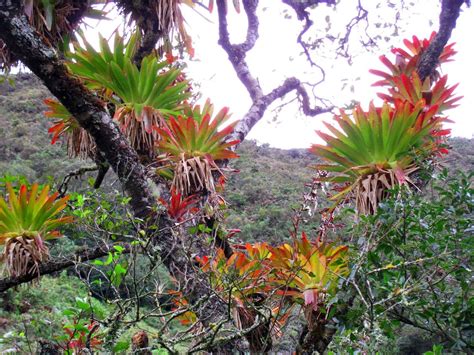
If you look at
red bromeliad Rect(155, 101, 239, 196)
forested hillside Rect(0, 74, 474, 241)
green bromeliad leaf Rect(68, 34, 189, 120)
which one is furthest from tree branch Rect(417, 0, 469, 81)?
forested hillside Rect(0, 74, 474, 241)

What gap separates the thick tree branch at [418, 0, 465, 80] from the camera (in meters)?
2.34

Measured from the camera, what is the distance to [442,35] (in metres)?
2.35

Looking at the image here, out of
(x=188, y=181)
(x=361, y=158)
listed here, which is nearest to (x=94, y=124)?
(x=188, y=181)

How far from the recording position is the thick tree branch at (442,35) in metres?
2.34

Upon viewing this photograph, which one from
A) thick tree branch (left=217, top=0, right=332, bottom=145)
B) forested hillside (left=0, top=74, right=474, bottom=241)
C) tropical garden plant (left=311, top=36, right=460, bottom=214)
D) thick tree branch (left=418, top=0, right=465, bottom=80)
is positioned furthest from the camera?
forested hillside (left=0, top=74, right=474, bottom=241)

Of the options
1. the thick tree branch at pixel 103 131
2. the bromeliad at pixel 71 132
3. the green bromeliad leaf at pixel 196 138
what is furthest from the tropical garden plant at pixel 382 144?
the bromeliad at pixel 71 132

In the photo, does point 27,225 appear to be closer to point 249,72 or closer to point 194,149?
point 194,149

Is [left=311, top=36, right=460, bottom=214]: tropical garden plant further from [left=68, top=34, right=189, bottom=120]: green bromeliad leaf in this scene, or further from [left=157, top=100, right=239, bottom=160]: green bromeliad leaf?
[left=68, top=34, right=189, bottom=120]: green bromeliad leaf

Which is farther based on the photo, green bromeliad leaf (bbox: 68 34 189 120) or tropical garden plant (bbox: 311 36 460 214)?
green bromeliad leaf (bbox: 68 34 189 120)

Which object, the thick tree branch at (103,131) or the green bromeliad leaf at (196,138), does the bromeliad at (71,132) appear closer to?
the green bromeliad leaf at (196,138)

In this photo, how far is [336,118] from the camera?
2211 mm

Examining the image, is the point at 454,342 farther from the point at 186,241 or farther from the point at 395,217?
the point at 186,241

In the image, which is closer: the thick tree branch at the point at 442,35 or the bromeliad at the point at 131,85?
the thick tree branch at the point at 442,35

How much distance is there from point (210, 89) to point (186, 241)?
170 centimetres
